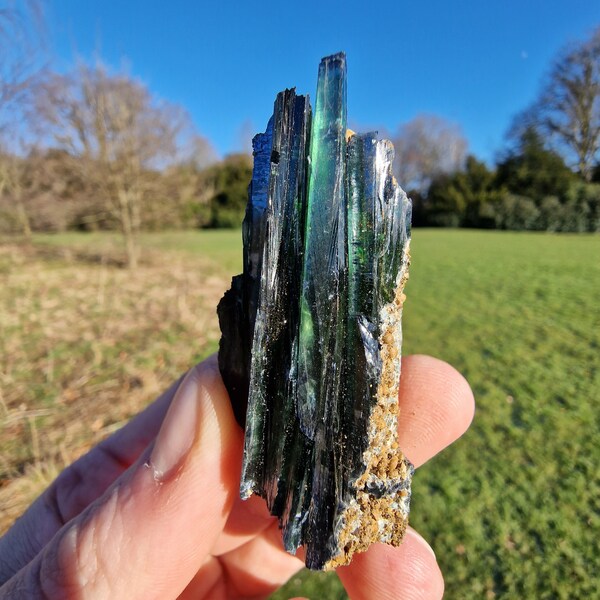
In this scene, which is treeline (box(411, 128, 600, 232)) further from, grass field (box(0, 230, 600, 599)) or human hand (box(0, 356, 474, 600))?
human hand (box(0, 356, 474, 600))

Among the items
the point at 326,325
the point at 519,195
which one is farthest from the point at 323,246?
the point at 519,195

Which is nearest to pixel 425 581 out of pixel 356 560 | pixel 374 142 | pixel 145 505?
pixel 356 560

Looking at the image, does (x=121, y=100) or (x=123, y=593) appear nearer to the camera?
(x=123, y=593)

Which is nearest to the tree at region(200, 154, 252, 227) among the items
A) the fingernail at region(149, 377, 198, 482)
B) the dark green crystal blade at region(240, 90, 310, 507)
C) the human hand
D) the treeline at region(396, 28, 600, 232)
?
the treeline at region(396, 28, 600, 232)

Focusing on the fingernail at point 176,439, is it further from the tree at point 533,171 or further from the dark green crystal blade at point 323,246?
the tree at point 533,171

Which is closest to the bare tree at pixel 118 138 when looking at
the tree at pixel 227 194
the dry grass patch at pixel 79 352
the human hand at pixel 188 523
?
the dry grass patch at pixel 79 352

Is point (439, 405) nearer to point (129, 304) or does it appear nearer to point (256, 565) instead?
point (256, 565)
